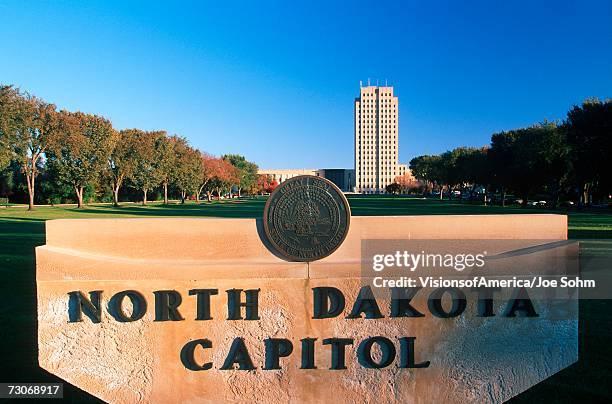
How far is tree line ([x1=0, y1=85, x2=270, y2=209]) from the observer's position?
4609cm

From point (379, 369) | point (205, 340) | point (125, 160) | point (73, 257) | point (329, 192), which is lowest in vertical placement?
point (379, 369)

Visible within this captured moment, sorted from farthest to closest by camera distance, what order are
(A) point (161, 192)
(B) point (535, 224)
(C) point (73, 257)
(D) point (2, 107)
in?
(A) point (161, 192)
(D) point (2, 107)
(B) point (535, 224)
(C) point (73, 257)

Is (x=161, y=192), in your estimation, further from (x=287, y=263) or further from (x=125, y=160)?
(x=287, y=263)

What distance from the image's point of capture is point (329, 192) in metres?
6.40

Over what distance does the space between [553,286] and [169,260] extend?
16.0 feet

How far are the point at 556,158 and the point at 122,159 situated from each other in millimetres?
50051

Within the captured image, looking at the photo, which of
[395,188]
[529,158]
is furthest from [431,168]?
[395,188]

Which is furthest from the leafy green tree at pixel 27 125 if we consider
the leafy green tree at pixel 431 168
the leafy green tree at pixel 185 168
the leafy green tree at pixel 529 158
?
the leafy green tree at pixel 431 168

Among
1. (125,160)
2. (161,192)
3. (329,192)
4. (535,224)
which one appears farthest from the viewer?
(161,192)

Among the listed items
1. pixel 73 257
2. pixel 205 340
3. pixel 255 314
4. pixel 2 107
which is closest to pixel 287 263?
pixel 255 314

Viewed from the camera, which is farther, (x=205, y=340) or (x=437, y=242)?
(x=437, y=242)

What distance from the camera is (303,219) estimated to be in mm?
6359

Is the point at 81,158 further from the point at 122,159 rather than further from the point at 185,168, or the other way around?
the point at 185,168

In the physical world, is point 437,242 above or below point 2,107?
below
